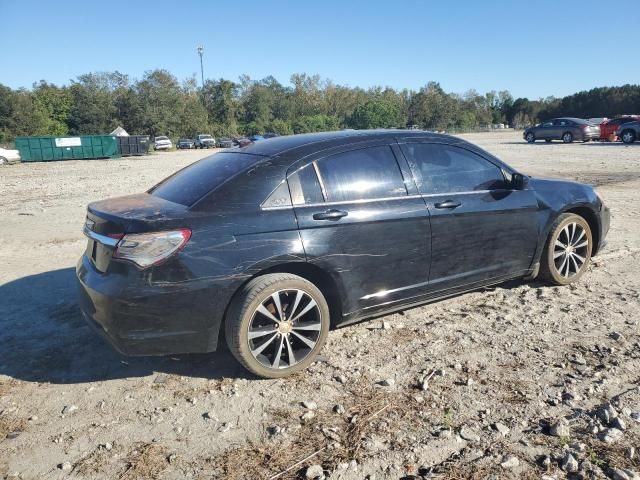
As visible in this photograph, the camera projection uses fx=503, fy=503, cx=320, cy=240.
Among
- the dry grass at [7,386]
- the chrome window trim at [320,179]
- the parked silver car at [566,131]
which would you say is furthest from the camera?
the parked silver car at [566,131]

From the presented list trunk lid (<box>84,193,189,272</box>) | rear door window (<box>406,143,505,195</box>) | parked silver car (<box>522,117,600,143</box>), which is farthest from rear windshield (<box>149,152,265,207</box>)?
parked silver car (<box>522,117,600,143</box>)

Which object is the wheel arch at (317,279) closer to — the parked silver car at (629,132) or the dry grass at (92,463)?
the dry grass at (92,463)

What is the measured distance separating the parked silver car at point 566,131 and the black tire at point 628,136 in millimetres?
2586

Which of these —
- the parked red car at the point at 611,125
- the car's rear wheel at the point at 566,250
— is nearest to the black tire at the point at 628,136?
the parked red car at the point at 611,125

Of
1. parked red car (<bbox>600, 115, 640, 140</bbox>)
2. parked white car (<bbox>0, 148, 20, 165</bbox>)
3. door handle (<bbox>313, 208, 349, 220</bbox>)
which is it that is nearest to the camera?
door handle (<bbox>313, 208, 349, 220</bbox>)

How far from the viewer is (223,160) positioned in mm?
4176

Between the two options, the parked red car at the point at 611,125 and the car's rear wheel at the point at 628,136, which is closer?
the car's rear wheel at the point at 628,136

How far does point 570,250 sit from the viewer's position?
16.8ft

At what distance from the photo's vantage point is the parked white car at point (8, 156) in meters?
33.7

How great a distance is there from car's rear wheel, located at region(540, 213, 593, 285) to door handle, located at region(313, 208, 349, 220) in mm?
2407

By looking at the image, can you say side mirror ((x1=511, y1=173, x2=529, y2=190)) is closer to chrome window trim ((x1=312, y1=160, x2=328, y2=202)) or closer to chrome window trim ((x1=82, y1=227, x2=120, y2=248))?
chrome window trim ((x1=312, y1=160, x2=328, y2=202))

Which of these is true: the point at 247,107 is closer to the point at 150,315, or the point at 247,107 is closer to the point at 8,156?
the point at 8,156

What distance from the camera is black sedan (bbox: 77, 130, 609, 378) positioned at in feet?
10.7

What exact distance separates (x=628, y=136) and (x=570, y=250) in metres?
27.5
